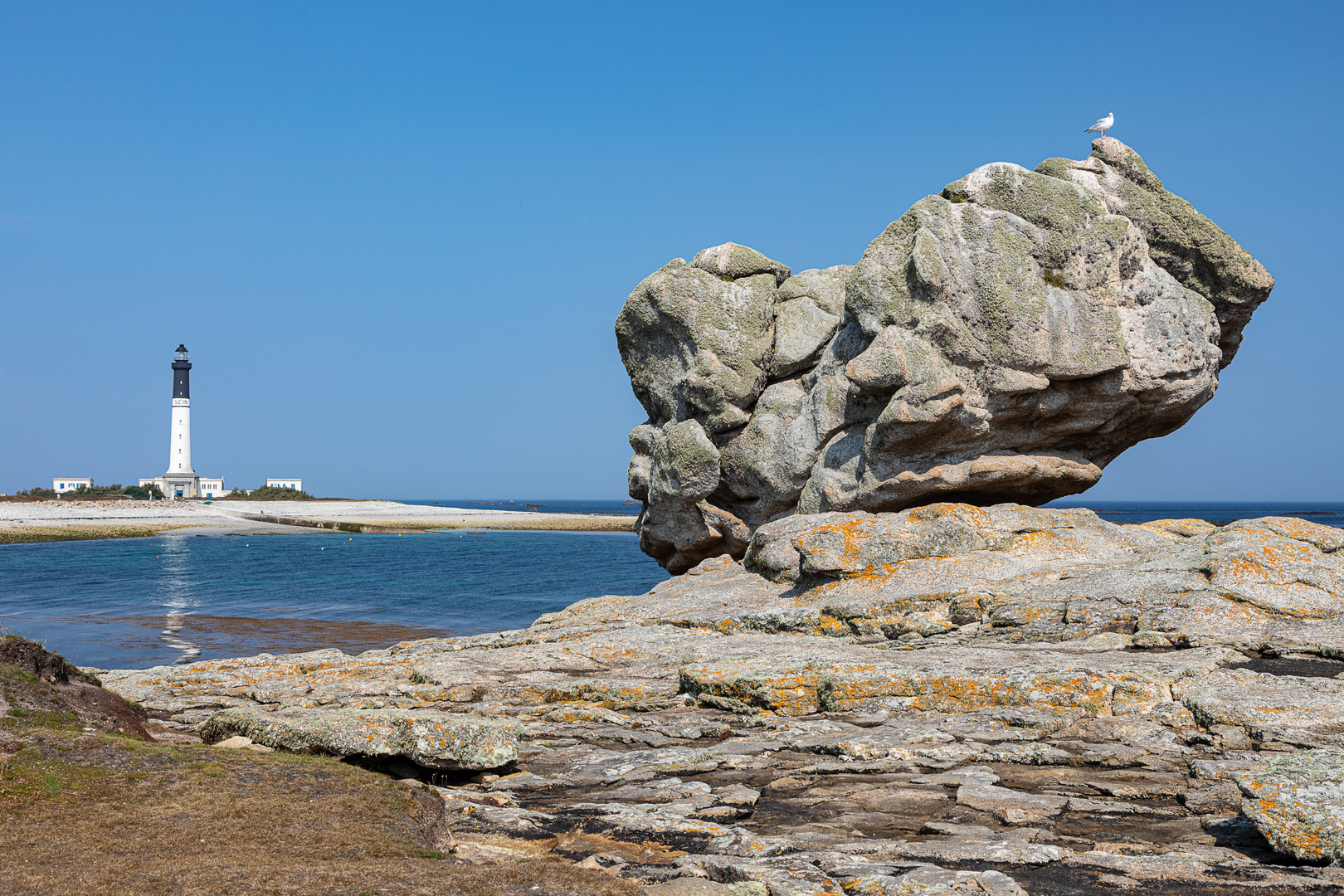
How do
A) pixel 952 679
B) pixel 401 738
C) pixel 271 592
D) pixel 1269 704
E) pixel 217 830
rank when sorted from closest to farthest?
pixel 217 830
pixel 401 738
pixel 1269 704
pixel 952 679
pixel 271 592

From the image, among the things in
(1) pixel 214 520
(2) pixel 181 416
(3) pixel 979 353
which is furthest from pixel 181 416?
(3) pixel 979 353

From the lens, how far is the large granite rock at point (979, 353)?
25625 mm

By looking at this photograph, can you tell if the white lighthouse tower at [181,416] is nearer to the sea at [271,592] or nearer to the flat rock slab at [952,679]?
the sea at [271,592]

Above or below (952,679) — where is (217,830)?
below

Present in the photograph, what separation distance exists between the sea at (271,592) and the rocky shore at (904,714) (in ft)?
29.3

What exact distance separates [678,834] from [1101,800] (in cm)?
485

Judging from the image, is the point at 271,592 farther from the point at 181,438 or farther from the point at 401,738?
the point at 181,438

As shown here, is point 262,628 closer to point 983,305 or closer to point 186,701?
point 186,701

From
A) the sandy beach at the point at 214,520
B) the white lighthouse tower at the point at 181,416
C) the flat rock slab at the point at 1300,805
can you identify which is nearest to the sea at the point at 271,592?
the sandy beach at the point at 214,520

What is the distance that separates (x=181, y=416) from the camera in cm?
16775

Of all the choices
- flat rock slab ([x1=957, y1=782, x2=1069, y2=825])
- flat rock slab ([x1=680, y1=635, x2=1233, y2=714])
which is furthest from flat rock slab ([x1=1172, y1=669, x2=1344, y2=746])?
flat rock slab ([x1=957, y1=782, x2=1069, y2=825])

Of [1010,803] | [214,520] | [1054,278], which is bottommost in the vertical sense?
A: [214,520]

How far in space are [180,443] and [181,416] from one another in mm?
5741

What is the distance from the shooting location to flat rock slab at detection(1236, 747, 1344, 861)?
844 centimetres
